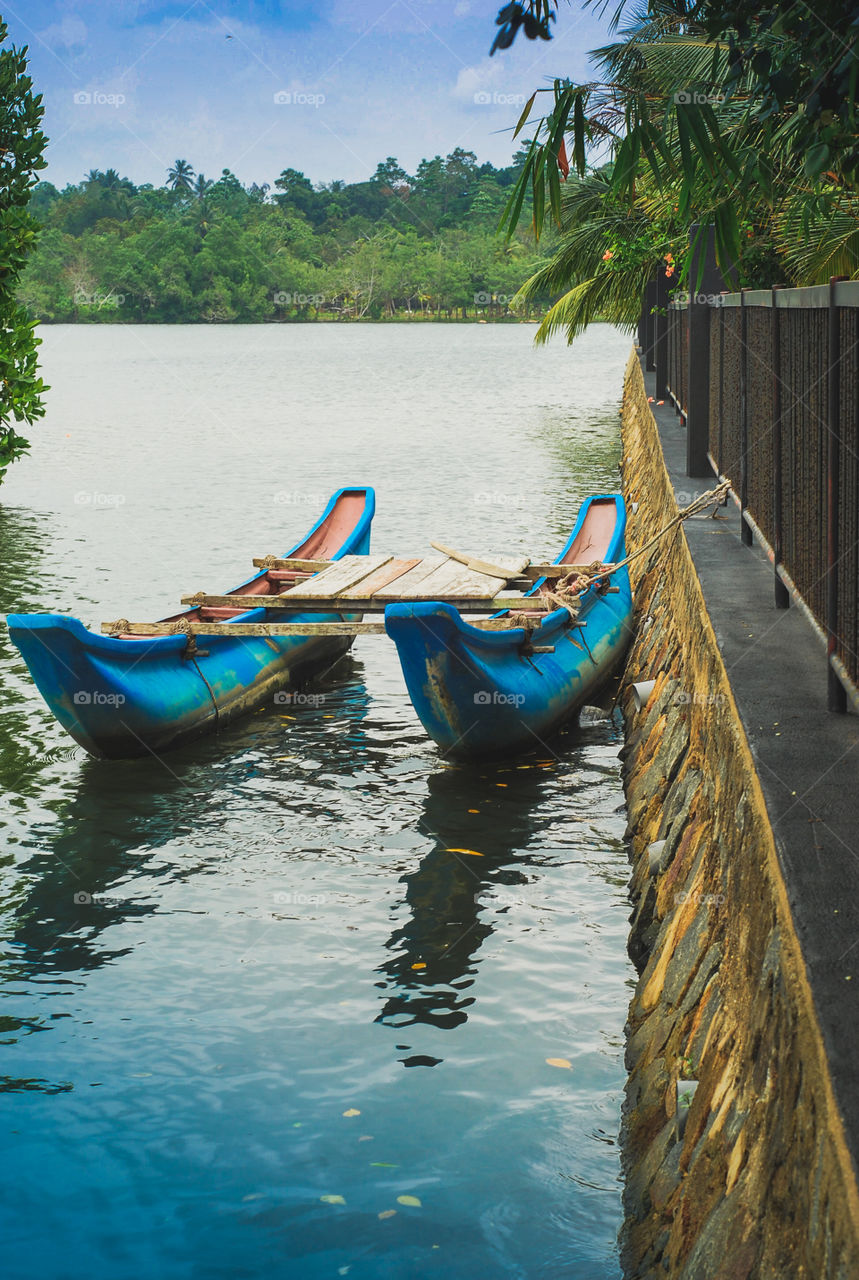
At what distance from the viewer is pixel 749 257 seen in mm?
15008

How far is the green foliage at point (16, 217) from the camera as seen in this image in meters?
19.8

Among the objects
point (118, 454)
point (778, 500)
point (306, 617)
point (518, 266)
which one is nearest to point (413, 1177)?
point (778, 500)


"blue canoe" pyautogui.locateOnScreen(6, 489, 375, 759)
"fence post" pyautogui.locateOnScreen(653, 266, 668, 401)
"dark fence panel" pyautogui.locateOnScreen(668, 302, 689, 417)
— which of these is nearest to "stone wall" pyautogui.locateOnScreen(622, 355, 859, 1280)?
"blue canoe" pyautogui.locateOnScreen(6, 489, 375, 759)

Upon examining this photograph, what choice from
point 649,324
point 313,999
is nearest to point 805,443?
point 313,999

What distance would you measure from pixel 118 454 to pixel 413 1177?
2991 cm

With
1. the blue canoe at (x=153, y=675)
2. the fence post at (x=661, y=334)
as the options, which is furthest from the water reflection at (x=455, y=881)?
the fence post at (x=661, y=334)

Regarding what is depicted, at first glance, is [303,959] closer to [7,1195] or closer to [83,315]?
[7,1195]

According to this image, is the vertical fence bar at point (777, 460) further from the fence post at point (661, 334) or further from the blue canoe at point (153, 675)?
the fence post at point (661, 334)

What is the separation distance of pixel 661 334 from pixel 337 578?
49.4 feet

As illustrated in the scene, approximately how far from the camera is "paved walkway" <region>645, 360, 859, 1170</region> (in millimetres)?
3119

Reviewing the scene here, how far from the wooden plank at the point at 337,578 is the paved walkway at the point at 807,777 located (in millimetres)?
3391

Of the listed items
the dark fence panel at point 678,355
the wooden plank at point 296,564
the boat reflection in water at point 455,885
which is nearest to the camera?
the boat reflection in water at point 455,885

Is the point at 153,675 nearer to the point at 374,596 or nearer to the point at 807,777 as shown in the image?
the point at 374,596

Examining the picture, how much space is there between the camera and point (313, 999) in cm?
633
